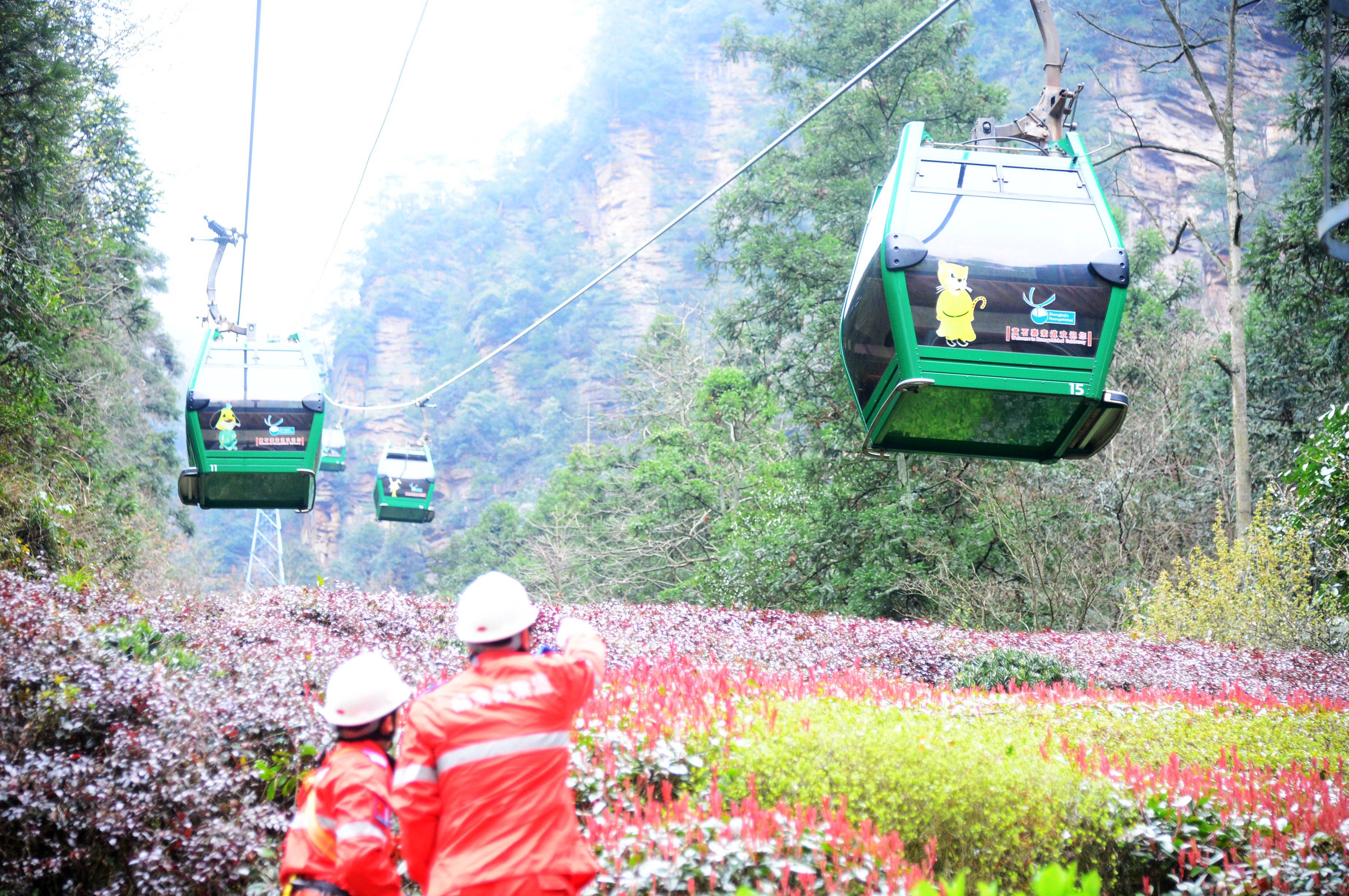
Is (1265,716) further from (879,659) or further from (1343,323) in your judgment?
(1343,323)

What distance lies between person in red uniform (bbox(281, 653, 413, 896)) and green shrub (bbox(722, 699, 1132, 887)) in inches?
79.9

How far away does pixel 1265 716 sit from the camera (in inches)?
291

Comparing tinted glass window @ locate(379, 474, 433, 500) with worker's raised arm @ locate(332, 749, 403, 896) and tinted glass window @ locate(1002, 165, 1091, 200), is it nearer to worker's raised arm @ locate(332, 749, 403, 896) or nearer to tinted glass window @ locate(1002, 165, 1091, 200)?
tinted glass window @ locate(1002, 165, 1091, 200)

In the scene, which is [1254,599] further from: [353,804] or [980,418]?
[353,804]

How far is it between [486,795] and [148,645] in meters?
4.82

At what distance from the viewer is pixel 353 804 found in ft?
10.2

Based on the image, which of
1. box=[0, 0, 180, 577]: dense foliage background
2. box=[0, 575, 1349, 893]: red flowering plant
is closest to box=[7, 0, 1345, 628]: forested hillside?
box=[0, 0, 180, 577]: dense foliage background

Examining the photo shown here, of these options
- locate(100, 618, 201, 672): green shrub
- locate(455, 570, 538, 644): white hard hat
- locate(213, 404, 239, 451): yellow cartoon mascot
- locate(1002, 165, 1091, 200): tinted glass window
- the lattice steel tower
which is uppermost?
locate(1002, 165, 1091, 200): tinted glass window

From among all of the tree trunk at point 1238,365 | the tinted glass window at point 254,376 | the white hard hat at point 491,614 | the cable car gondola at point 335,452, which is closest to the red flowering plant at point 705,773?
the white hard hat at point 491,614

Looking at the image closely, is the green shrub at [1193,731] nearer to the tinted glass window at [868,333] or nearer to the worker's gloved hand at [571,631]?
the tinted glass window at [868,333]

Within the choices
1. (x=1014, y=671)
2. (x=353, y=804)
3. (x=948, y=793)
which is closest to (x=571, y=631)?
(x=353, y=804)

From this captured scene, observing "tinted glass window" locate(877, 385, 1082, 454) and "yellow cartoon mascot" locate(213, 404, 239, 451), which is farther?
"yellow cartoon mascot" locate(213, 404, 239, 451)

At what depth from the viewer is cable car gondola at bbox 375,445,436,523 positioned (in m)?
23.2

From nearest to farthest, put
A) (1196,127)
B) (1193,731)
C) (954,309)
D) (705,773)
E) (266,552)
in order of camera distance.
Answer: (705,773), (954,309), (1193,731), (1196,127), (266,552)
